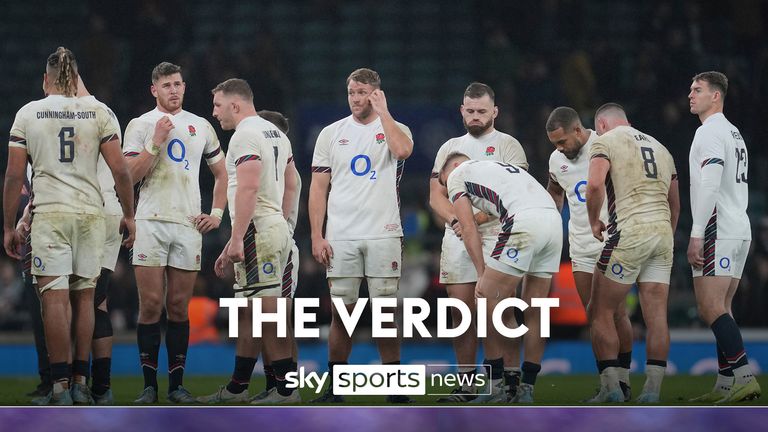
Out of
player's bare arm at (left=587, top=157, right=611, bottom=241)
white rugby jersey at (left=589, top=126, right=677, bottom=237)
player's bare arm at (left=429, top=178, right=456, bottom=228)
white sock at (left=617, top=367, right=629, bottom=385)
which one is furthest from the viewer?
player's bare arm at (left=429, top=178, right=456, bottom=228)

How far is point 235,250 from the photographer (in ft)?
24.1

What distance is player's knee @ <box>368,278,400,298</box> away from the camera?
7754mm

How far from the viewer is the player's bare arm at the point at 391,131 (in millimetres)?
7656

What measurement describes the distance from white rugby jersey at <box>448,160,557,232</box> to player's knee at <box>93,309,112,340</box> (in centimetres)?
233

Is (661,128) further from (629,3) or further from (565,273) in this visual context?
(629,3)

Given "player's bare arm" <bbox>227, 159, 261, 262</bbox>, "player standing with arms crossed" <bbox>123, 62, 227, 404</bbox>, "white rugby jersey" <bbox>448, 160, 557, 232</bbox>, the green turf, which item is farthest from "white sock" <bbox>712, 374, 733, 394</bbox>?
"player standing with arms crossed" <bbox>123, 62, 227, 404</bbox>

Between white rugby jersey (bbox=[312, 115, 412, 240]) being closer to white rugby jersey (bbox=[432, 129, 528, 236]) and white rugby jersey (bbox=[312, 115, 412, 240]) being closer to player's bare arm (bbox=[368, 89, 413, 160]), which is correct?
player's bare arm (bbox=[368, 89, 413, 160])

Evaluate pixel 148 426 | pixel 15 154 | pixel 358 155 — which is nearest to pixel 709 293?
pixel 358 155

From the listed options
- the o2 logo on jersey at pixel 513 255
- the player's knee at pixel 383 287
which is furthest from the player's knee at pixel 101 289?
the o2 logo on jersey at pixel 513 255

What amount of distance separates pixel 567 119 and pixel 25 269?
12.1ft

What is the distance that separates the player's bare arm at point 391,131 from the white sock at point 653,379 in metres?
2.06

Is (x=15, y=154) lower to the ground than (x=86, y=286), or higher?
higher

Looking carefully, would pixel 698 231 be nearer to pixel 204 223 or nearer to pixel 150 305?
pixel 204 223

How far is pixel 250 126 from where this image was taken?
24.9 ft
